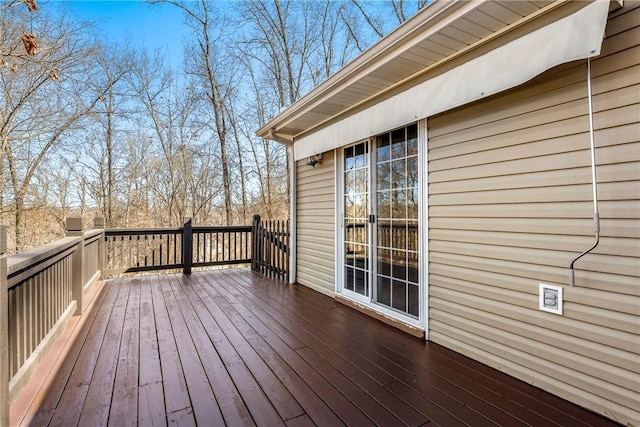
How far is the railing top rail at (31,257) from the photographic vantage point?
1.82 metres

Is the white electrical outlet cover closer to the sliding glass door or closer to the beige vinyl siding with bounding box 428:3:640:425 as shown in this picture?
the beige vinyl siding with bounding box 428:3:640:425

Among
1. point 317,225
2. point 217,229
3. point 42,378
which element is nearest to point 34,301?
point 42,378

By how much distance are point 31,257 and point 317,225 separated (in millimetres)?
3194

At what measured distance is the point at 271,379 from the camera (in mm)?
2141

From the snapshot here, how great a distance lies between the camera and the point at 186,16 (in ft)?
30.4

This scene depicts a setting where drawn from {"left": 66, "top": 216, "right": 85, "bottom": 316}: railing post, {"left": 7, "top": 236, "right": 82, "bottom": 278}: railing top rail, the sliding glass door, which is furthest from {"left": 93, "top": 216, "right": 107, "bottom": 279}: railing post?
the sliding glass door

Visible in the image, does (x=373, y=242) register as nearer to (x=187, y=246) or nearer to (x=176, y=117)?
(x=187, y=246)

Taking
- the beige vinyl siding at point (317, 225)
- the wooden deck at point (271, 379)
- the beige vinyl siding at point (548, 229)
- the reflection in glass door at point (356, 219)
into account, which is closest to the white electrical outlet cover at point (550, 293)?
the beige vinyl siding at point (548, 229)

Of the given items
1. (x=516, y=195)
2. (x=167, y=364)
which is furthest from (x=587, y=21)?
(x=167, y=364)

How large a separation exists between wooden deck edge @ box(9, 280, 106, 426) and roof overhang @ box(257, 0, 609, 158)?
3.28 metres

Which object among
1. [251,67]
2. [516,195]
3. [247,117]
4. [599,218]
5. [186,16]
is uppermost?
[186,16]

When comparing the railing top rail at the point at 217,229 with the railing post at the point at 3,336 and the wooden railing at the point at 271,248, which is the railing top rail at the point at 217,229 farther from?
the railing post at the point at 3,336

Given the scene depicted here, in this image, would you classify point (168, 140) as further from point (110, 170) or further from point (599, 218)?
point (599, 218)

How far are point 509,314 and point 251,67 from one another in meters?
9.71
